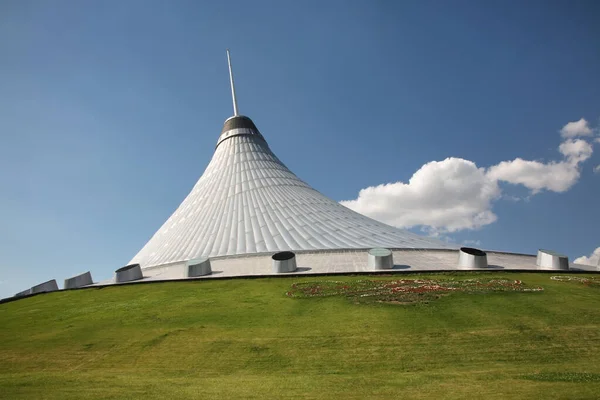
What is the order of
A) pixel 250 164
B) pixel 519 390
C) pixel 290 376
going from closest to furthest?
pixel 519 390, pixel 290 376, pixel 250 164

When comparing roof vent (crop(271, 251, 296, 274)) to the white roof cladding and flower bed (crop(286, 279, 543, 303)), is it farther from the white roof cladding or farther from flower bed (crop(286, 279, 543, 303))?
the white roof cladding

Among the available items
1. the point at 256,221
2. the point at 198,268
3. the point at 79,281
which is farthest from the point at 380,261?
the point at 79,281

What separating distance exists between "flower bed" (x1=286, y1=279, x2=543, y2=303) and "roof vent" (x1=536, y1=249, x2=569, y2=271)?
4302 mm

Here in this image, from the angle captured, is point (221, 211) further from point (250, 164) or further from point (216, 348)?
point (216, 348)

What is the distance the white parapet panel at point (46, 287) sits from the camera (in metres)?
14.8

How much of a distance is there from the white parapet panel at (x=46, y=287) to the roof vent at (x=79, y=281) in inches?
22.4

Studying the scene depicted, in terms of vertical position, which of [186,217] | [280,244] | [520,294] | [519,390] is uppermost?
[186,217]

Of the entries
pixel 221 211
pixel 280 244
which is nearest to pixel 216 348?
pixel 280 244

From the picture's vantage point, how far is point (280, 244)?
17.2 meters

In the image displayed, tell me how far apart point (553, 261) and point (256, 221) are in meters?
12.9

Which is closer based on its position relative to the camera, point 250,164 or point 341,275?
point 341,275

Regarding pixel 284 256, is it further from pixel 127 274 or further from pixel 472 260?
pixel 472 260

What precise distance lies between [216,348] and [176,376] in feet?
3.84

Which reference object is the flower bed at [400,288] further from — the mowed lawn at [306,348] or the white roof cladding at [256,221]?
the white roof cladding at [256,221]
